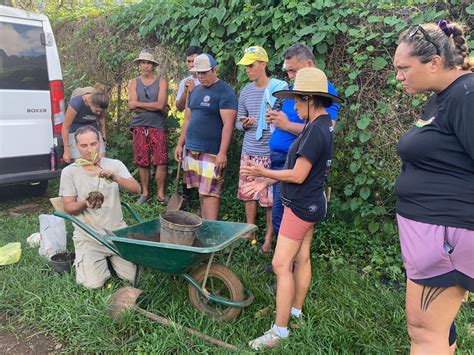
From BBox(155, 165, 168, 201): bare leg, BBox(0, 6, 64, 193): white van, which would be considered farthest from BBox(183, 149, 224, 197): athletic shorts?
BBox(0, 6, 64, 193): white van

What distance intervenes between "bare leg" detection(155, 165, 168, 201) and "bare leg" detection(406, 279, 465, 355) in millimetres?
3872

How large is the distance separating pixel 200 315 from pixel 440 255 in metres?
1.75

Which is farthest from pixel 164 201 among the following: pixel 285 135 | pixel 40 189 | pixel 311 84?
pixel 311 84

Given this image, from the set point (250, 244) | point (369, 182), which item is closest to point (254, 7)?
point (369, 182)

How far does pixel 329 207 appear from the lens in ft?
13.7

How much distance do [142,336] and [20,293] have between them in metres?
1.15

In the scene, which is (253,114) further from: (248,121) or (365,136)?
(365,136)

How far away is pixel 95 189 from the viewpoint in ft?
11.5

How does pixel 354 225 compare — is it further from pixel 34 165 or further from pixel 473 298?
pixel 34 165

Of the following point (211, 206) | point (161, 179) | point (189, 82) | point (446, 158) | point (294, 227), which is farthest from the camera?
point (161, 179)

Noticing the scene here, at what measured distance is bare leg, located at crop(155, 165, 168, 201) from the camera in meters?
5.36

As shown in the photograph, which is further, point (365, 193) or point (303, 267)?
point (365, 193)

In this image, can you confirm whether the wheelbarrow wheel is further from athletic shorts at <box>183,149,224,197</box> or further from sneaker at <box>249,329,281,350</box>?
athletic shorts at <box>183,149,224,197</box>

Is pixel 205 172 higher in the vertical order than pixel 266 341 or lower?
higher
